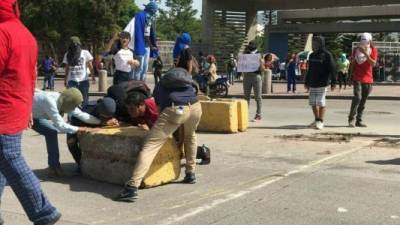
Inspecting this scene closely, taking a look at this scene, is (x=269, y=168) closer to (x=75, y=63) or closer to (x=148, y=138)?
(x=148, y=138)

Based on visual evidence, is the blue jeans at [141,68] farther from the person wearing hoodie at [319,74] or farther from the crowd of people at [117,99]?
the person wearing hoodie at [319,74]

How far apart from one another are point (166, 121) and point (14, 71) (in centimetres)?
219

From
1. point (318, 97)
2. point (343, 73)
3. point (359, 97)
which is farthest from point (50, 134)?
point (343, 73)

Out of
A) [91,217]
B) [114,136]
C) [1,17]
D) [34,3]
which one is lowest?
[91,217]

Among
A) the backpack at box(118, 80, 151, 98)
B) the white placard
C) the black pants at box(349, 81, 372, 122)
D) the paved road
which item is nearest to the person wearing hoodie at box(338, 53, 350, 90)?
the white placard

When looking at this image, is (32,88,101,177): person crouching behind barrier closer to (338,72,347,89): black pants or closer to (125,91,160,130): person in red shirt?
(125,91,160,130): person in red shirt

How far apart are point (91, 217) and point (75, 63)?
247 inches

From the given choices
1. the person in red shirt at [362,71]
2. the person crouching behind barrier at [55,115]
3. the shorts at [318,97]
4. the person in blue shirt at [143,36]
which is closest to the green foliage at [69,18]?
the person in red shirt at [362,71]

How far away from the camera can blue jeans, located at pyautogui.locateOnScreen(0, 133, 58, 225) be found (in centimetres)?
465

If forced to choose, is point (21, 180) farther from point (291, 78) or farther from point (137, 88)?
point (291, 78)

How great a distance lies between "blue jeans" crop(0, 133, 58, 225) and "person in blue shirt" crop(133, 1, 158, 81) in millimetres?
5875

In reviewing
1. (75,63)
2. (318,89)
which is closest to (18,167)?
(75,63)

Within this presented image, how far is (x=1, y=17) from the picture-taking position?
15.2 ft

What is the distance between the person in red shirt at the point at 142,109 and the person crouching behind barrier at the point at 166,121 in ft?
0.82
